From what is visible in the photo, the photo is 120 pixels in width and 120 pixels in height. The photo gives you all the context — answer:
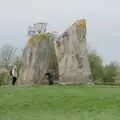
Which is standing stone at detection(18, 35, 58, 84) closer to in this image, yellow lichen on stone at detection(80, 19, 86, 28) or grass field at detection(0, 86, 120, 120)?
yellow lichen on stone at detection(80, 19, 86, 28)

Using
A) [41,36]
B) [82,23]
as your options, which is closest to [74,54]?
[82,23]

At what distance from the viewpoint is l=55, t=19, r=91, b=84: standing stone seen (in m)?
31.7

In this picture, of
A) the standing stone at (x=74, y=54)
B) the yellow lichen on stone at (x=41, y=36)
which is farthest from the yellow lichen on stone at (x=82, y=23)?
the yellow lichen on stone at (x=41, y=36)

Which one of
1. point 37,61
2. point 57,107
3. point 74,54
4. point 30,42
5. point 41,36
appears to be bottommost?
point 57,107

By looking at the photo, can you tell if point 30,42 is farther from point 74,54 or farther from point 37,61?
point 74,54

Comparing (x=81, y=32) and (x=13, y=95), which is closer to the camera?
(x=13, y=95)

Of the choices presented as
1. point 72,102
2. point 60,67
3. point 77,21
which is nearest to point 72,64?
point 60,67

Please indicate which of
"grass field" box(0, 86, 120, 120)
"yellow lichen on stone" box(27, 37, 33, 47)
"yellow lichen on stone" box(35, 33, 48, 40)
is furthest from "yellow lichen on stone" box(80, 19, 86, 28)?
"grass field" box(0, 86, 120, 120)

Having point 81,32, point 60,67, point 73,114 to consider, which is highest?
point 81,32

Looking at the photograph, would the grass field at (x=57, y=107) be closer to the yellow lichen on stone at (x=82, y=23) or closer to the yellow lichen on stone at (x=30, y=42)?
the yellow lichen on stone at (x=30, y=42)

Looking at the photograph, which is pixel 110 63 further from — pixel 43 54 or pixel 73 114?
pixel 73 114

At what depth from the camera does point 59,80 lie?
31.3 meters

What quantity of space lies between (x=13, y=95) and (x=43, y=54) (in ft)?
47.2

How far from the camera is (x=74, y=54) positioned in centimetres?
3228
